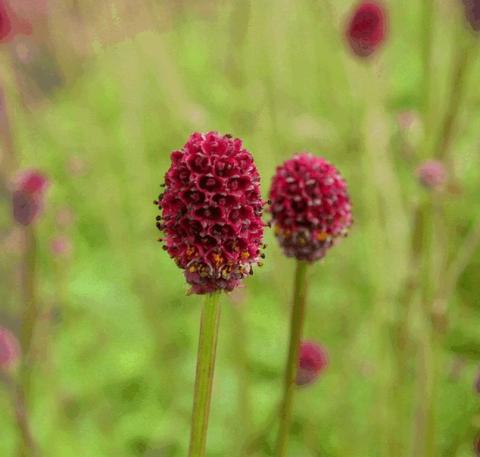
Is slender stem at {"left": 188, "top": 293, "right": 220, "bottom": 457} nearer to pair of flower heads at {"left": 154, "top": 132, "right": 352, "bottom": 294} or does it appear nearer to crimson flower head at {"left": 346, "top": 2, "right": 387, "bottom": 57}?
pair of flower heads at {"left": 154, "top": 132, "right": 352, "bottom": 294}

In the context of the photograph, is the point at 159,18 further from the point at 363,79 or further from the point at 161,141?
the point at 161,141

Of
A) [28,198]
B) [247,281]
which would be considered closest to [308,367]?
[28,198]

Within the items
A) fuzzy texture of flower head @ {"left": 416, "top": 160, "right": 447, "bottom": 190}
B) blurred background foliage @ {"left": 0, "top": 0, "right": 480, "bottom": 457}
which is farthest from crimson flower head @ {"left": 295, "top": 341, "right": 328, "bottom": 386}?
fuzzy texture of flower head @ {"left": 416, "top": 160, "right": 447, "bottom": 190}

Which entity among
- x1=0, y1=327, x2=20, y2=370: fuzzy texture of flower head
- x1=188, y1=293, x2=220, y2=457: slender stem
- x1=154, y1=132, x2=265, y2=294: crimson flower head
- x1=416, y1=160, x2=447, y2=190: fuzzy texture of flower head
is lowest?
x1=0, y1=327, x2=20, y2=370: fuzzy texture of flower head

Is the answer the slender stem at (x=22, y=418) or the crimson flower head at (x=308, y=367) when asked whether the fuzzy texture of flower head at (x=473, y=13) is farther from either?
the slender stem at (x=22, y=418)

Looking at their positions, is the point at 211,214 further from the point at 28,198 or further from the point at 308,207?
the point at 28,198

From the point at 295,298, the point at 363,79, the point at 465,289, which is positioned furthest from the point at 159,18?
the point at 295,298
